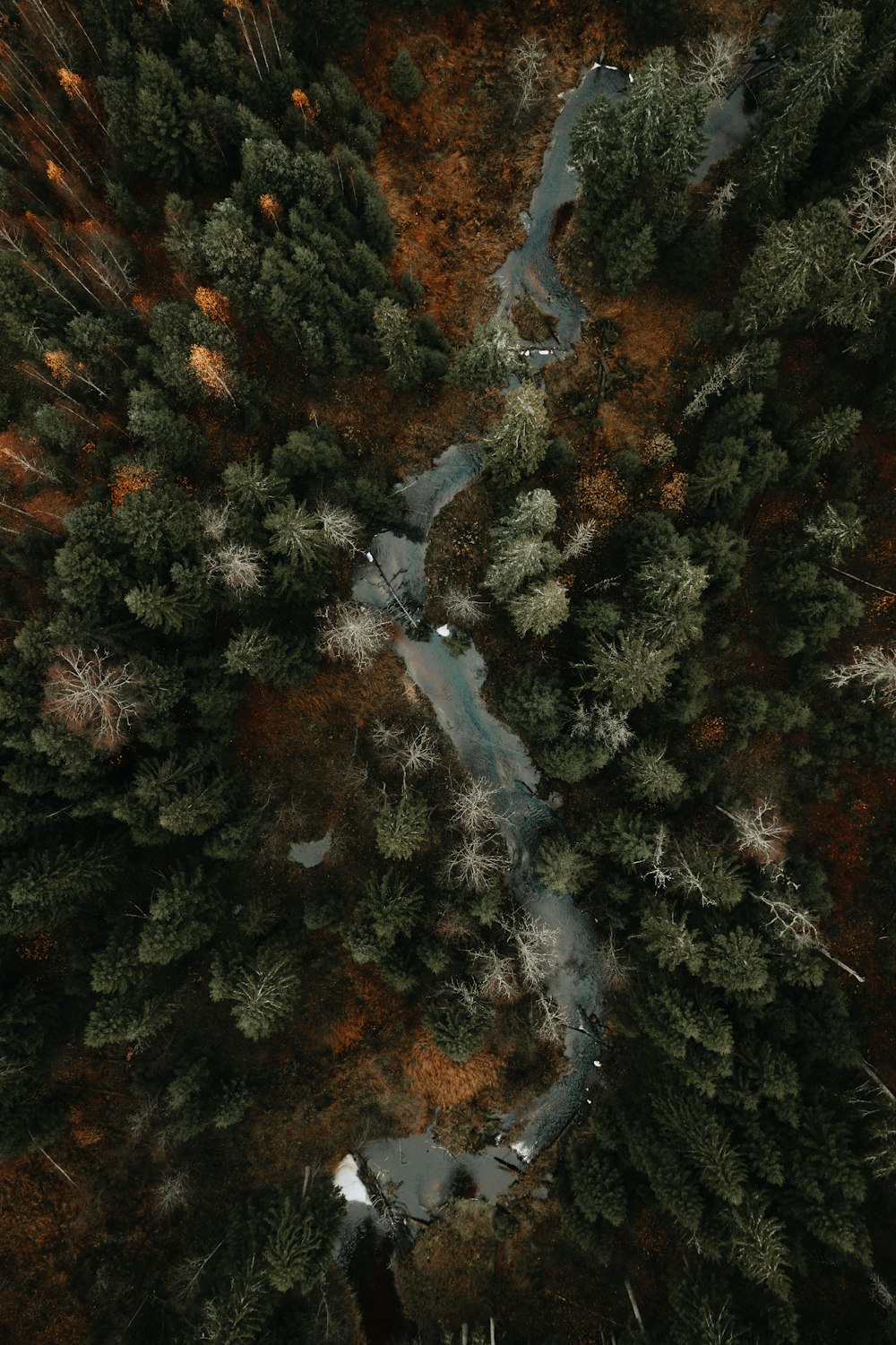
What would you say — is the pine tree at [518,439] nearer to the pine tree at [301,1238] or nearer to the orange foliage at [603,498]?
the orange foliage at [603,498]

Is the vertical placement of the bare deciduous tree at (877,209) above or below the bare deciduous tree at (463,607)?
above

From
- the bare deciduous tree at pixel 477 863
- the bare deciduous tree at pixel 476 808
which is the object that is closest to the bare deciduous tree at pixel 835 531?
the bare deciduous tree at pixel 476 808

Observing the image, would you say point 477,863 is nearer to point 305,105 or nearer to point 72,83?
point 305,105

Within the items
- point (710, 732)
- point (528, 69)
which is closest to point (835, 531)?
point (710, 732)

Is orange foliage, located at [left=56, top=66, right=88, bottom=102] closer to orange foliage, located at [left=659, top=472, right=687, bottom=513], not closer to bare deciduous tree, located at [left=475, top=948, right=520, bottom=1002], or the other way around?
orange foliage, located at [left=659, top=472, right=687, bottom=513]

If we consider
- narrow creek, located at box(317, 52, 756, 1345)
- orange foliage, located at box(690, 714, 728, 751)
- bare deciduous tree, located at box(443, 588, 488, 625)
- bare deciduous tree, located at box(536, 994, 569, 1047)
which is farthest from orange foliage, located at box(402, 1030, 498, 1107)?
bare deciduous tree, located at box(443, 588, 488, 625)
